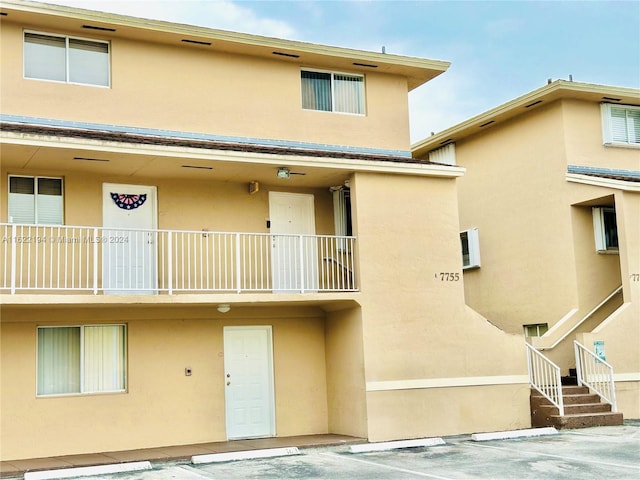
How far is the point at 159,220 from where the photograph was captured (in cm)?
1633

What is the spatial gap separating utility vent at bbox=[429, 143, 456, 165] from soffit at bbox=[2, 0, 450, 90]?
14.7ft

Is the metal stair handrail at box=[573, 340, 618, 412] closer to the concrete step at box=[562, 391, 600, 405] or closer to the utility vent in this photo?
the concrete step at box=[562, 391, 600, 405]

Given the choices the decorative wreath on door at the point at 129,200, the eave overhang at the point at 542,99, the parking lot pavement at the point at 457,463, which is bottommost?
the parking lot pavement at the point at 457,463

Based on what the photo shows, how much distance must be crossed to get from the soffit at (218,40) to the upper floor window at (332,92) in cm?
22

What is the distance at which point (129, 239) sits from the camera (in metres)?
15.8

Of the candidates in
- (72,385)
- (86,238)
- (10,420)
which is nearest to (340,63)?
(86,238)

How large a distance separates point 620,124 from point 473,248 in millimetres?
4997

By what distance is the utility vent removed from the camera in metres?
24.0

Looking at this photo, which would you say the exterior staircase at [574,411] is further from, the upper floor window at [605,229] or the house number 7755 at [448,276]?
the upper floor window at [605,229]

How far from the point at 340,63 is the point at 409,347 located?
658 cm

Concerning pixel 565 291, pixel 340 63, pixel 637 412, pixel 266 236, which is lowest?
pixel 637 412

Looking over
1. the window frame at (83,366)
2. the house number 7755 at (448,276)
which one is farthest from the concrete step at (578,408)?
the window frame at (83,366)

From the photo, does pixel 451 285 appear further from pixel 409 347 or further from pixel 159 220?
pixel 159 220

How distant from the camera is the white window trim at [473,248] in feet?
74.1
